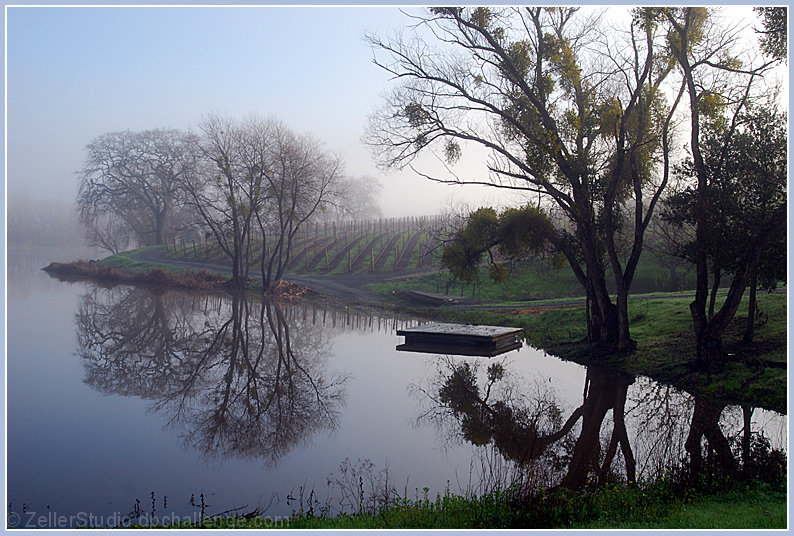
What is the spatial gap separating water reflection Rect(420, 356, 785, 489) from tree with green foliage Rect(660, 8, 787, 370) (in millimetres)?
2207

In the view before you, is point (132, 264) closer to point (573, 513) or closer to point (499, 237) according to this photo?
point (499, 237)

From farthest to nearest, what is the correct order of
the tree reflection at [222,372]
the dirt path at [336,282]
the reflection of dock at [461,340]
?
1. the dirt path at [336,282]
2. the reflection of dock at [461,340]
3. the tree reflection at [222,372]

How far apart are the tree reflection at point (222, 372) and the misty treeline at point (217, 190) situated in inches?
418

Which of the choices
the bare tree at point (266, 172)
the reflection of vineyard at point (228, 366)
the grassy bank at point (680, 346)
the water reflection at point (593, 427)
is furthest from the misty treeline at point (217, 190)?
the water reflection at point (593, 427)

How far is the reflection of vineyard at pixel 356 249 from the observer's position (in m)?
46.5

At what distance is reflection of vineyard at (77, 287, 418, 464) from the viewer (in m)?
12.0

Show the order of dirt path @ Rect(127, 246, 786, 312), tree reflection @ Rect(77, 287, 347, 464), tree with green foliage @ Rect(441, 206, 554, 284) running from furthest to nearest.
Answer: dirt path @ Rect(127, 246, 786, 312) < tree with green foliage @ Rect(441, 206, 554, 284) < tree reflection @ Rect(77, 287, 347, 464)

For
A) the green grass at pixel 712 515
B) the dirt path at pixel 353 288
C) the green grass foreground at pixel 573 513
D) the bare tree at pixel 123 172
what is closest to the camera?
the green grass at pixel 712 515

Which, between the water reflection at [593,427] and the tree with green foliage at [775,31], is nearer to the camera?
the water reflection at [593,427]

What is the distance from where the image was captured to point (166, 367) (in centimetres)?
1783

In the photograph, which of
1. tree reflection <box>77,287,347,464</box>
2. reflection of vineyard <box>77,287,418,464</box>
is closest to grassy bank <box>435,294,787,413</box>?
reflection of vineyard <box>77,287,418,464</box>

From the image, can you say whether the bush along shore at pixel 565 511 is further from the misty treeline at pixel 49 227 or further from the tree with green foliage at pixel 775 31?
the misty treeline at pixel 49 227

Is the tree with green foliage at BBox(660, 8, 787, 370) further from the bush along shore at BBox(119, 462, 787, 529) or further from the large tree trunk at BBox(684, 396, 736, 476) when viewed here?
the bush along shore at BBox(119, 462, 787, 529)

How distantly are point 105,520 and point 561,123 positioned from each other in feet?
48.2
